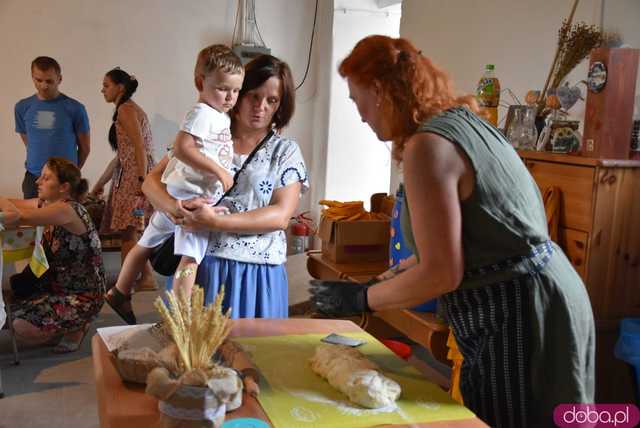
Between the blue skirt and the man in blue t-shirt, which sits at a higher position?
the man in blue t-shirt

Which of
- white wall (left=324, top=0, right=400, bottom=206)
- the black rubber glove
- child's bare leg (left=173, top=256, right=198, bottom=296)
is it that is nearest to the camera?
the black rubber glove

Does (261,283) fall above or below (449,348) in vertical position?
above

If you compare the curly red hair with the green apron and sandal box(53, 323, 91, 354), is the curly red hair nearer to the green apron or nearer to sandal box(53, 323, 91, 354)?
the green apron

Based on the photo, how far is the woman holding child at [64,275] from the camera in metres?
3.78

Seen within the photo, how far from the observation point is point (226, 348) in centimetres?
150

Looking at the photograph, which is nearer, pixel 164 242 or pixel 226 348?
pixel 226 348

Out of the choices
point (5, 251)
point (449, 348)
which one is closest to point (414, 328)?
point (449, 348)

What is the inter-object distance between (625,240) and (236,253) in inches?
59.4

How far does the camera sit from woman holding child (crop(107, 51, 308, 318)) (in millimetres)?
2129

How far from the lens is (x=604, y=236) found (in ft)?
8.20

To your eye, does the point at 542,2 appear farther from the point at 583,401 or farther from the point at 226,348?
the point at 226,348

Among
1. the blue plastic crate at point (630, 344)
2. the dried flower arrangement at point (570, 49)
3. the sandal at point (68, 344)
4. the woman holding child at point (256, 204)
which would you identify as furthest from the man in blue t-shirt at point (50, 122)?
the blue plastic crate at point (630, 344)

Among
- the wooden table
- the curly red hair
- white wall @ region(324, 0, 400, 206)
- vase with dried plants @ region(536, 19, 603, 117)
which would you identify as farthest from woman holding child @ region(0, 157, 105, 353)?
white wall @ region(324, 0, 400, 206)

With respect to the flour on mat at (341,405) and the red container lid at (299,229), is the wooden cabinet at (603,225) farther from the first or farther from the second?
the red container lid at (299,229)
